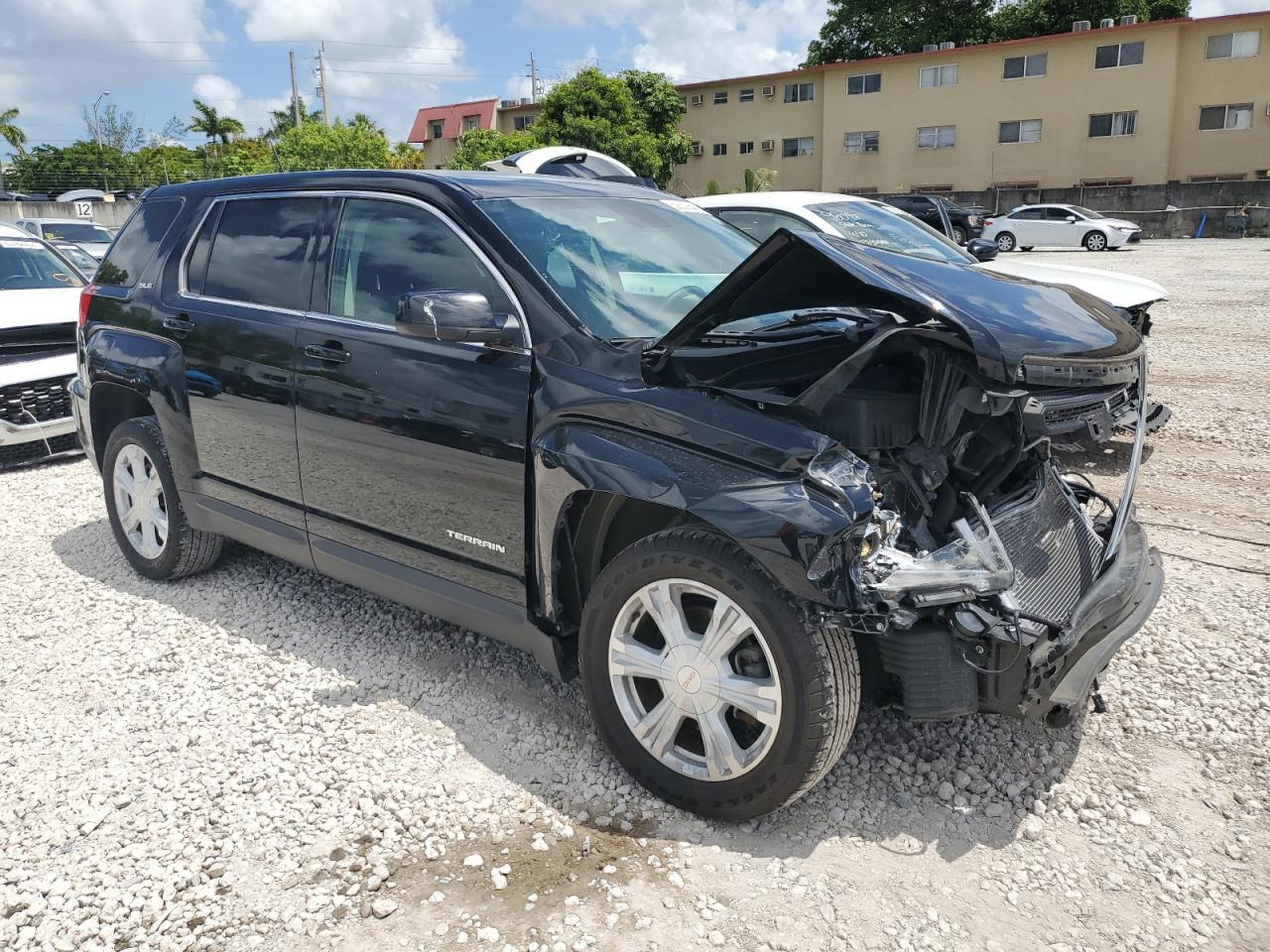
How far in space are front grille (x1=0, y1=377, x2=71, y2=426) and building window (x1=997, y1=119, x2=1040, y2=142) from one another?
4040 cm

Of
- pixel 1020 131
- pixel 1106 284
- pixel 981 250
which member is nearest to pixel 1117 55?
pixel 1020 131

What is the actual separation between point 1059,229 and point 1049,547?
29.3m

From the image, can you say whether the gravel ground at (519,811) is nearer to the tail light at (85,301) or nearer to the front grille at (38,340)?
the tail light at (85,301)

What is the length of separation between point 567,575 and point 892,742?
1.27 meters

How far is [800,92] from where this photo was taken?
4541 centimetres

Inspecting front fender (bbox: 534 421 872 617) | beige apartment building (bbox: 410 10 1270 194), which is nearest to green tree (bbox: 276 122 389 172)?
beige apartment building (bbox: 410 10 1270 194)

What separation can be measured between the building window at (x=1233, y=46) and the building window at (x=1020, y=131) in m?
6.23

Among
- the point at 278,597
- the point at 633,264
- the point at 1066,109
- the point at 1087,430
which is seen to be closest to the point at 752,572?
the point at 1087,430

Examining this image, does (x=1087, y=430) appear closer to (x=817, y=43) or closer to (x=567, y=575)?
(x=567, y=575)

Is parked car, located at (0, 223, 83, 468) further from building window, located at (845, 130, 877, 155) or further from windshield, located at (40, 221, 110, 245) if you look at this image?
building window, located at (845, 130, 877, 155)

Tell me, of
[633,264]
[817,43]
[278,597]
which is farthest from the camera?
[817,43]

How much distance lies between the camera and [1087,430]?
9.46ft

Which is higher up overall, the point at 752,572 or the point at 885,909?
the point at 752,572

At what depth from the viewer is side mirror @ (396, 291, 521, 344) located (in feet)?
9.85
